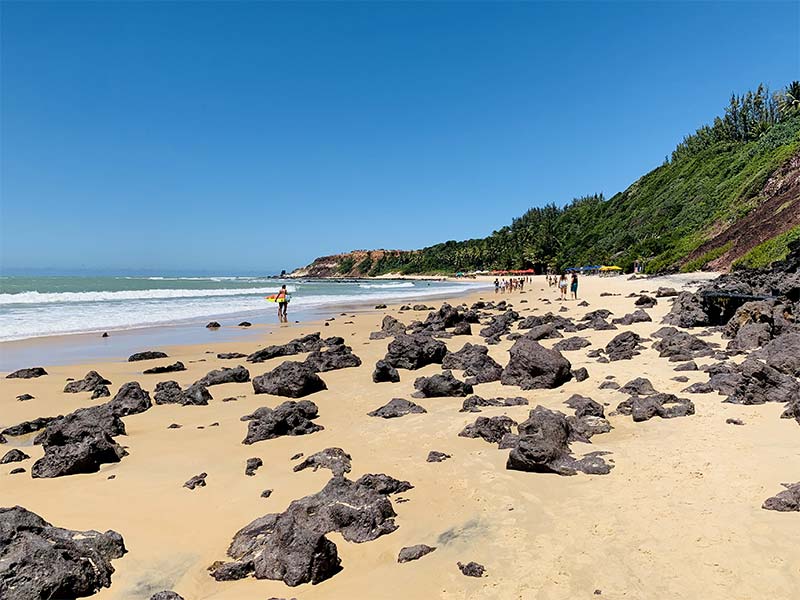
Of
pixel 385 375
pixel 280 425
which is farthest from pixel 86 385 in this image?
pixel 385 375

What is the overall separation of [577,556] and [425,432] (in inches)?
144

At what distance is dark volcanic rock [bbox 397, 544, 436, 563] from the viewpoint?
175 inches

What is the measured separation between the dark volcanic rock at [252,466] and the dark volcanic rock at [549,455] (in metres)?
3.11

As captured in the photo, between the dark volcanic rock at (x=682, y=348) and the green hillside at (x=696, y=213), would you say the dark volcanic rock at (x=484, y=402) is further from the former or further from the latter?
the green hillside at (x=696, y=213)

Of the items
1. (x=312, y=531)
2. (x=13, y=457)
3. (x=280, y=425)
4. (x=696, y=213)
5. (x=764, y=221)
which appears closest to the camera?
(x=312, y=531)

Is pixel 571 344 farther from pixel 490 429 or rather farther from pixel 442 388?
pixel 490 429

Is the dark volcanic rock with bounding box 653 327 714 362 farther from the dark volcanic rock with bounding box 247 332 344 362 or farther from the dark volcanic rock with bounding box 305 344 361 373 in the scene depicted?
the dark volcanic rock with bounding box 247 332 344 362

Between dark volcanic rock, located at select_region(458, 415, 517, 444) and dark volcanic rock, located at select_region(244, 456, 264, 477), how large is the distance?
9.03ft

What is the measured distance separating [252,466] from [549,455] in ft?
11.9

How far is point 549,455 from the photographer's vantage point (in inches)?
236

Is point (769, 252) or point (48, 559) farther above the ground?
point (769, 252)

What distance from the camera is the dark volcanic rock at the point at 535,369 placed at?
9.82 meters

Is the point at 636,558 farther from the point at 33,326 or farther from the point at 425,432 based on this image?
the point at 33,326

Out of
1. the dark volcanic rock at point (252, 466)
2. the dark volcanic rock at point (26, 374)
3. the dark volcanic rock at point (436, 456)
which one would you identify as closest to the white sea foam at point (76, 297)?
the dark volcanic rock at point (26, 374)
